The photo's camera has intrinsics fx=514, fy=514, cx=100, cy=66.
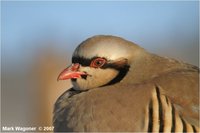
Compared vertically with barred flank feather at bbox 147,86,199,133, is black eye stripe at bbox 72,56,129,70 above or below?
above

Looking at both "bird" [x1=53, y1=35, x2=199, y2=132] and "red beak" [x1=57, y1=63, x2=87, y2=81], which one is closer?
"bird" [x1=53, y1=35, x2=199, y2=132]

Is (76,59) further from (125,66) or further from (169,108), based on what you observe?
(169,108)

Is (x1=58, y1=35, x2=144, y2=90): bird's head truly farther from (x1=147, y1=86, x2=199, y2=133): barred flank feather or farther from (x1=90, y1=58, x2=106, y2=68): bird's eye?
(x1=147, y1=86, x2=199, y2=133): barred flank feather

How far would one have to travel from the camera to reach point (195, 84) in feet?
11.7

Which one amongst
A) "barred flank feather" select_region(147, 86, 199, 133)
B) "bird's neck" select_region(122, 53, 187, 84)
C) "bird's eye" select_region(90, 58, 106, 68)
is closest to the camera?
"barred flank feather" select_region(147, 86, 199, 133)

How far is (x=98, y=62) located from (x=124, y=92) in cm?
39

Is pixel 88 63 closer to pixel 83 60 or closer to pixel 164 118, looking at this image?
pixel 83 60

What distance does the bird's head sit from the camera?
12.5 feet

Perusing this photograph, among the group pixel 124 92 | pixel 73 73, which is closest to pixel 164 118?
pixel 124 92

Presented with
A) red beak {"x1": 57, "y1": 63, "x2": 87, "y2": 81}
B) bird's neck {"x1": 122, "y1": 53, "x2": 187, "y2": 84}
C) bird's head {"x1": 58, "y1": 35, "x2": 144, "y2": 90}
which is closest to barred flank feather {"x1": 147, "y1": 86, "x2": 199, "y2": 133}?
bird's neck {"x1": 122, "y1": 53, "x2": 187, "y2": 84}

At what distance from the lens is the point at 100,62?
3912 mm

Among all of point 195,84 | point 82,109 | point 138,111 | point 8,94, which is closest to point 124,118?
point 138,111

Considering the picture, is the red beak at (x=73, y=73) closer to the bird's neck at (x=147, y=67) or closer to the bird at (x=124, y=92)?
the bird at (x=124, y=92)

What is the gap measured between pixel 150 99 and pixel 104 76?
57cm
